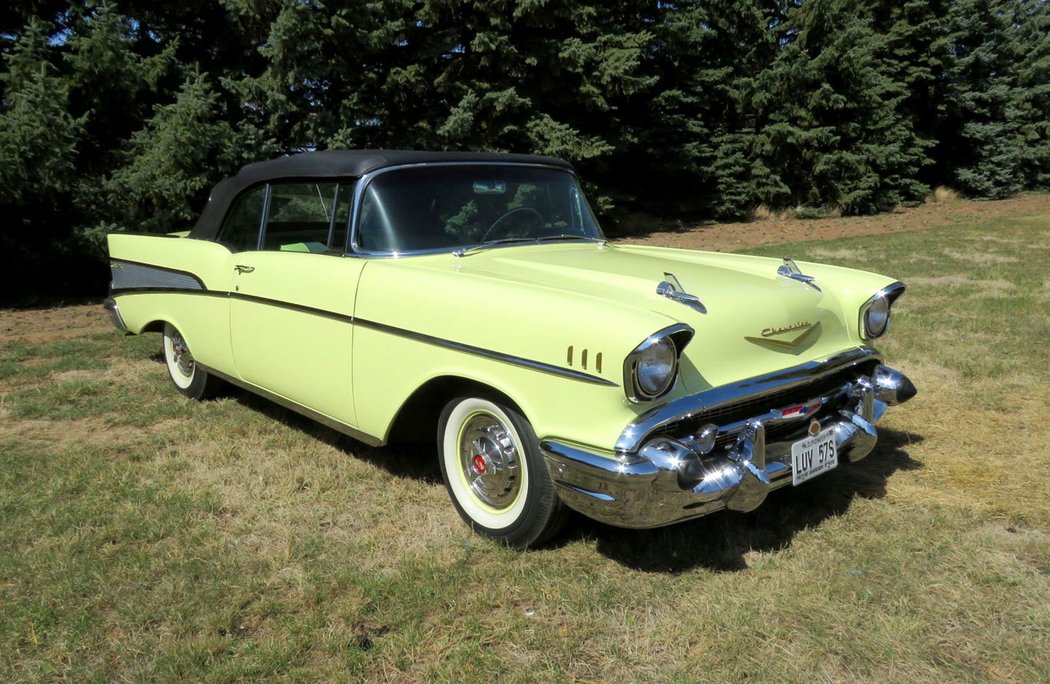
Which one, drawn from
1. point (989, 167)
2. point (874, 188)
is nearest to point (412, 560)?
point (874, 188)

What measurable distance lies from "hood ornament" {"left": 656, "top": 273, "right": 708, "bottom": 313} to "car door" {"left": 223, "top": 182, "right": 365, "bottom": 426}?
1.36 meters

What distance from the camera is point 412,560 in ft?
9.56

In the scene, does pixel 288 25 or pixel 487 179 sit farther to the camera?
pixel 288 25

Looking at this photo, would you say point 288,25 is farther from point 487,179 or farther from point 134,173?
point 487,179

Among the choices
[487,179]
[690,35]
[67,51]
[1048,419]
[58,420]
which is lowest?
[58,420]

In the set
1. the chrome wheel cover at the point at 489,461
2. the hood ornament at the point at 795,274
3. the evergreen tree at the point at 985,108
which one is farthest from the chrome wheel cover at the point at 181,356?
the evergreen tree at the point at 985,108

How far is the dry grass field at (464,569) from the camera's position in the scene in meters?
2.34

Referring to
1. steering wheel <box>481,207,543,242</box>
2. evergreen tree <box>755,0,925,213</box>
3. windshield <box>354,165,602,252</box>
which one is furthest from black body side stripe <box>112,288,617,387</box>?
evergreen tree <box>755,0,925,213</box>

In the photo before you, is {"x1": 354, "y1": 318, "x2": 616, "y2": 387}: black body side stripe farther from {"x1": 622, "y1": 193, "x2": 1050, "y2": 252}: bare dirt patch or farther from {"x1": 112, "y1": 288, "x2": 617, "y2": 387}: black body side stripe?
{"x1": 622, "y1": 193, "x2": 1050, "y2": 252}: bare dirt patch

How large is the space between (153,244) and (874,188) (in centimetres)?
1899

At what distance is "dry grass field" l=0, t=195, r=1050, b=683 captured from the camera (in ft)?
7.68

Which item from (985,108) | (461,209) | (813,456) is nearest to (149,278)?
(461,209)

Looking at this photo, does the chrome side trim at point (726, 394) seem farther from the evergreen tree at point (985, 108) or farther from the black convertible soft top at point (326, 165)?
the evergreen tree at point (985, 108)

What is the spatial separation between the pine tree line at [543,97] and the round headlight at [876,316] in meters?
7.62
